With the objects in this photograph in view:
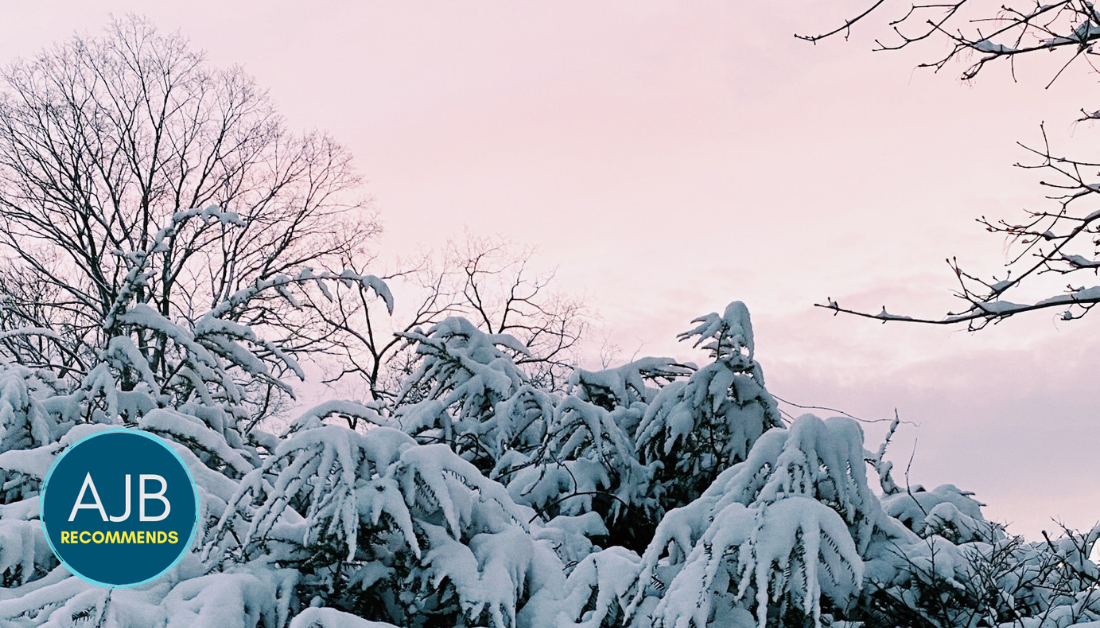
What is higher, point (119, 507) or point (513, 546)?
point (119, 507)

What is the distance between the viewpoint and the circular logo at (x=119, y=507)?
12.1ft

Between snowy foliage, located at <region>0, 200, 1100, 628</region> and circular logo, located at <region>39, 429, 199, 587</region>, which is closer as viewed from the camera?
snowy foliage, located at <region>0, 200, 1100, 628</region>

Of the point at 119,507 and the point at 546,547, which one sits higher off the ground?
the point at 119,507

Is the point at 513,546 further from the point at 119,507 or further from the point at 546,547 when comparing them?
the point at 119,507

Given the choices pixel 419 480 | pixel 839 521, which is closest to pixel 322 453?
pixel 419 480

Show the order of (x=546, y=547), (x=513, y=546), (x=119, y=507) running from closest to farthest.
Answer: (x=513, y=546) → (x=546, y=547) → (x=119, y=507)

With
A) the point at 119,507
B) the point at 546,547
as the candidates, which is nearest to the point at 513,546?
the point at 546,547

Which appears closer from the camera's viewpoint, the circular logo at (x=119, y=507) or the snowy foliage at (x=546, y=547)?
the snowy foliage at (x=546, y=547)

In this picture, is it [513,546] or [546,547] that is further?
[546,547]

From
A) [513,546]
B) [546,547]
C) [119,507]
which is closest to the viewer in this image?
[513,546]

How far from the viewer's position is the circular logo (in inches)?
145

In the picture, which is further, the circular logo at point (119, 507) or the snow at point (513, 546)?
the circular logo at point (119, 507)

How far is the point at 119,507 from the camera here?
4.09 m

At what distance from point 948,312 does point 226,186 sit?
17.3 m
